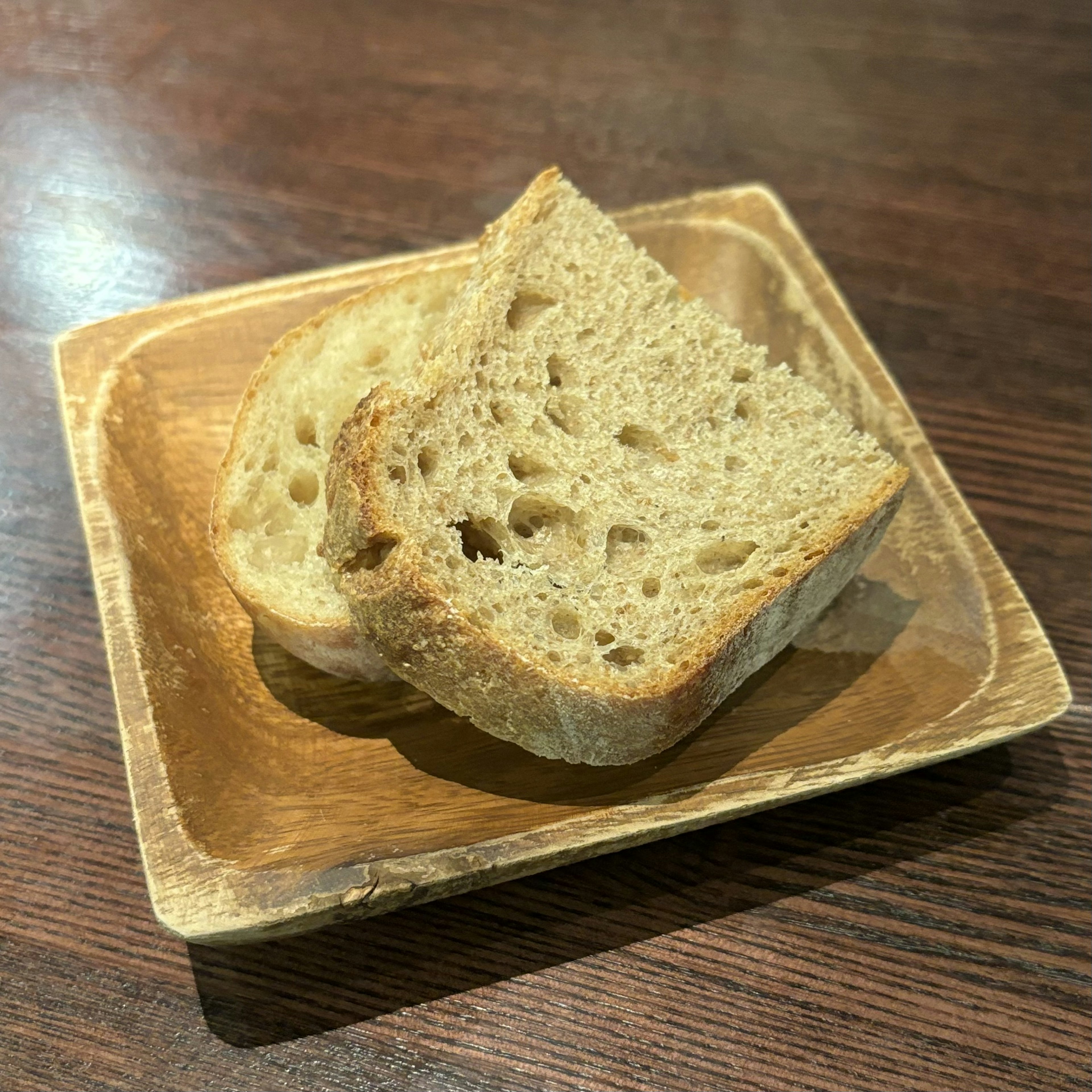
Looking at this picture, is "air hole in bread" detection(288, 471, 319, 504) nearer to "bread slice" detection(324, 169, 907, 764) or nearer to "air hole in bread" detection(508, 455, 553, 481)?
"bread slice" detection(324, 169, 907, 764)

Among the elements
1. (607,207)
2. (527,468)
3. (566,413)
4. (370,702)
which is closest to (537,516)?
(527,468)

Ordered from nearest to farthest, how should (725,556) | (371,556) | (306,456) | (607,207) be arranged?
1. (371,556)
2. (725,556)
3. (306,456)
4. (607,207)

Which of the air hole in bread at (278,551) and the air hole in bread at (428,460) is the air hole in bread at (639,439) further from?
the air hole in bread at (278,551)

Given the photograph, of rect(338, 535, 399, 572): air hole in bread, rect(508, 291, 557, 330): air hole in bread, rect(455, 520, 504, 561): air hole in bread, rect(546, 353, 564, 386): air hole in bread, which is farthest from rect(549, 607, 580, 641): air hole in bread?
rect(508, 291, 557, 330): air hole in bread

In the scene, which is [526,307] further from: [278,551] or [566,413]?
[278,551]

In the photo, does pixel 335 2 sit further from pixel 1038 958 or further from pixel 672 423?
pixel 1038 958

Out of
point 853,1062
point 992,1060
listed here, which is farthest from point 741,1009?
point 992,1060

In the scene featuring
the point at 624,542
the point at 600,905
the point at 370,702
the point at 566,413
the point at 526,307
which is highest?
the point at 526,307
